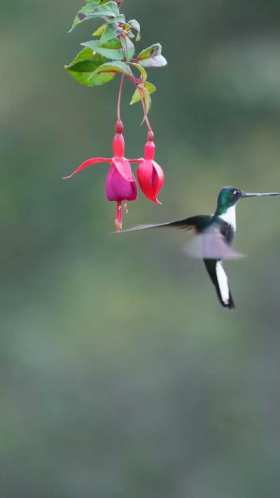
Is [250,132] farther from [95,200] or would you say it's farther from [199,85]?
[95,200]

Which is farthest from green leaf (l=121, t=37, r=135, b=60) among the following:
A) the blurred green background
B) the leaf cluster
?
the blurred green background

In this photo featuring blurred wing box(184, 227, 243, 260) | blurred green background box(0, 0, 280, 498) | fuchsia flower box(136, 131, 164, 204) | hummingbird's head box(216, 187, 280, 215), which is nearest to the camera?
blurred wing box(184, 227, 243, 260)

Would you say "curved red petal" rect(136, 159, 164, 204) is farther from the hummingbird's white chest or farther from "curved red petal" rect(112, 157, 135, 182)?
the hummingbird's white chest

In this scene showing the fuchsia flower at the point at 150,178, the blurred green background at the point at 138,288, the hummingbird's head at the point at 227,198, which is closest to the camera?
the fuchsia flower at the point at 150,178

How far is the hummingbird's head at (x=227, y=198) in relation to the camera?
177cm

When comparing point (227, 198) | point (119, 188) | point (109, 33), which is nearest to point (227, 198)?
point (227, 198)

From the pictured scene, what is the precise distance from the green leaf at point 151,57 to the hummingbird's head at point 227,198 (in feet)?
0.78

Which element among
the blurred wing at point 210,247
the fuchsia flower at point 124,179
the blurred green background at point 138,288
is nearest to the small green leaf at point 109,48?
the fuchsia flower at point 124,179

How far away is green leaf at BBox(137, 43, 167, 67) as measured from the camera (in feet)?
5.33

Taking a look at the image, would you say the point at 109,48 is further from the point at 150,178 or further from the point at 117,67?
the point at 150,178

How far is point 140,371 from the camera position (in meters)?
5.60

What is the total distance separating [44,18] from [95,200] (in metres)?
0.95

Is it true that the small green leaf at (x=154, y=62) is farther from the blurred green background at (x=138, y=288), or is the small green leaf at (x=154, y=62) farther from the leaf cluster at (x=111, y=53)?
the blurred green background at (x=138, y=288)

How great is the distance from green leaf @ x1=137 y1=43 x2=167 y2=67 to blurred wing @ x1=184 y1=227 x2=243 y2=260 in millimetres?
250
